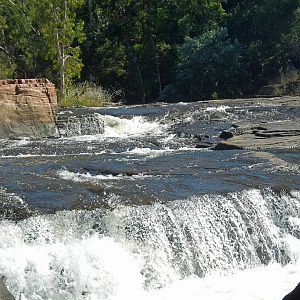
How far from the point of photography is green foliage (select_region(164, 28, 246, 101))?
1115 inches

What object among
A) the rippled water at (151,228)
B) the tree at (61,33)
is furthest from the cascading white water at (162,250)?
the tree at (61,33)

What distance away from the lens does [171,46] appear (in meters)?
31.5

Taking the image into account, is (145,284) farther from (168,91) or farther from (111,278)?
(168,91)

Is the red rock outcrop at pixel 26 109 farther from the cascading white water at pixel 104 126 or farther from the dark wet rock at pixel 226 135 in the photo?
the dark wet rock at pixel 226 135

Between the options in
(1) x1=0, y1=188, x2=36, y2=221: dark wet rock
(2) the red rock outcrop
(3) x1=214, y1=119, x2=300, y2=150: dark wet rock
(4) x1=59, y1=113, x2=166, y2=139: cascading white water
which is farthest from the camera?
(4) x1=59, y1=113, x2=166, y2=139: cascading white water

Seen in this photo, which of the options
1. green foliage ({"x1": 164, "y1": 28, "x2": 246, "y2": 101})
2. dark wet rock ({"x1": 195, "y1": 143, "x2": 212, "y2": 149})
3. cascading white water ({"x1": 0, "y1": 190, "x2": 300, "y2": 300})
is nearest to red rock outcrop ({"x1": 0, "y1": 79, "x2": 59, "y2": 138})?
Result: dark wet rock ({"x1": 195, "y1": 143, "x2": 212, "y2": 149})

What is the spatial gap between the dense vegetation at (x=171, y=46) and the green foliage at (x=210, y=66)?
5 cm

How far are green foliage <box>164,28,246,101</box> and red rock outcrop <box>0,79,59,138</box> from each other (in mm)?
13048

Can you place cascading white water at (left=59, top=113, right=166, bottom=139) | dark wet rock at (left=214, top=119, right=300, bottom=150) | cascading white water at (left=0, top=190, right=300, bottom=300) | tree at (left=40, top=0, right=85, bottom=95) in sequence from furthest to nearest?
1. tree at (left=40, top=0, right=85, bottom=95)
2. cascading white water at (left=59, top=113, right=166, bottom=139)
3. dark wet rock at (left=214, top=119, right=300, bottom=150)
4. cascading white water at (left=0, top=190, right=300, bottom=300)

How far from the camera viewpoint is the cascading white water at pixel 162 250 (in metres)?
6.66

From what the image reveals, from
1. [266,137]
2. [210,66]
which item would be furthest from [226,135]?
[210,66]

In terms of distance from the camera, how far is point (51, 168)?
984 cm

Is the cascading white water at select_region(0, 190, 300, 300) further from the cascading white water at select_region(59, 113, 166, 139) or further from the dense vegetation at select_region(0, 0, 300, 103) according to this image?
the dense vegetation at select_region(0, 0, 300, 103)

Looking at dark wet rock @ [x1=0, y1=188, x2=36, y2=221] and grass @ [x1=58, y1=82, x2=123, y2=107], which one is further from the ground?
dark wet rock @ [x1=0, y1=188, x2=36, y2=221]
